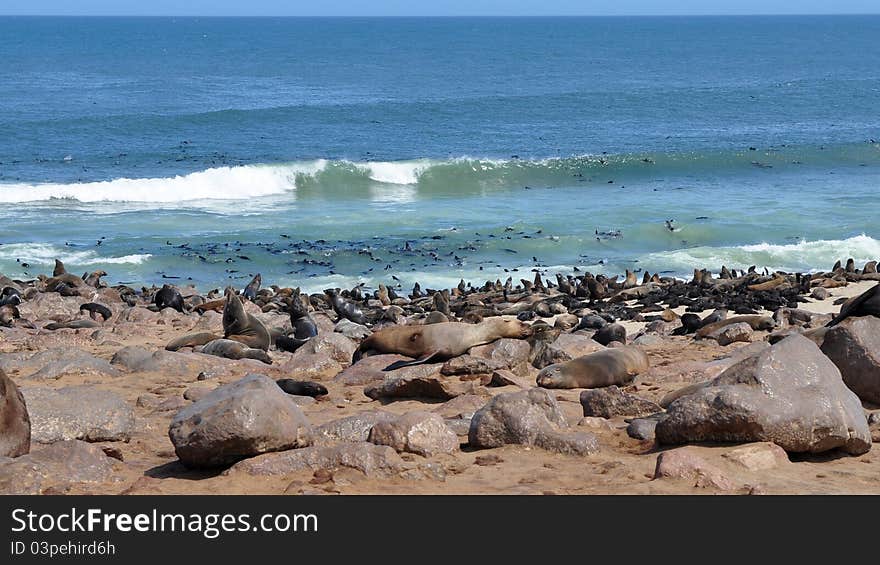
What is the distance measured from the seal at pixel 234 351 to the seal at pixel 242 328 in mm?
621

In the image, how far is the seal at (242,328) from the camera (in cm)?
1264

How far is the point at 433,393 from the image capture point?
894 cm

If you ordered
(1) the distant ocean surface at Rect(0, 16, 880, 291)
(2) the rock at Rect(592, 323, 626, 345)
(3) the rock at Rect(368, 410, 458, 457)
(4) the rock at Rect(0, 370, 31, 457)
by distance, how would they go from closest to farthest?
(4) the rock at Rect(0, 370, 31, 457), (3) the rock at Rect(368, 410, 458, 457), (2) the rock at Rect(592, 323, 626, 345), (1) the distant ocean surface at Rect(0, 16, 880, 291)

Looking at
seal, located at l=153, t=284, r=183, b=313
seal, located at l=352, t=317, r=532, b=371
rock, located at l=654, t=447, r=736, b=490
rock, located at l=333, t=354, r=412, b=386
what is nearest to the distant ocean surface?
seal, located at l=153, t=284, r=183, b=313

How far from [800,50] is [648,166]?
3060 inches

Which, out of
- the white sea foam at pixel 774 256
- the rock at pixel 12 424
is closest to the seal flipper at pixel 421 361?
the rock at pixel 12 424

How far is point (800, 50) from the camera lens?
10900cm

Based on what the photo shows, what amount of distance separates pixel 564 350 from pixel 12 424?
566cm

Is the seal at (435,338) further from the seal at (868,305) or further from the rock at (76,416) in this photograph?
the rock at (76,416)

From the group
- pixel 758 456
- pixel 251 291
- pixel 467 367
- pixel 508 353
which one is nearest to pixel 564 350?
pixel 508 353

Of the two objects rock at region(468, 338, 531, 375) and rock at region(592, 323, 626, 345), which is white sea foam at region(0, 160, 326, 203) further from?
rock at region(468, 338, 531, 375)

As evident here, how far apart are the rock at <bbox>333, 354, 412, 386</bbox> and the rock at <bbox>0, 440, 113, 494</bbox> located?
11.0 feet

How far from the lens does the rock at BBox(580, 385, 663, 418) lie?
7961mm
